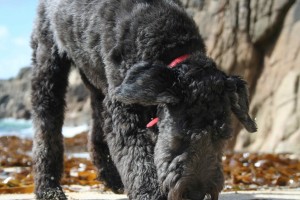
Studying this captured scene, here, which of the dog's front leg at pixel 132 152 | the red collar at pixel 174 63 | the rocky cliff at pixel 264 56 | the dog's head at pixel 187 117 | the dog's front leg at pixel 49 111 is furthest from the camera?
the rocky cliff at pixel 264 56

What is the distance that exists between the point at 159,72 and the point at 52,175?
2263 mm

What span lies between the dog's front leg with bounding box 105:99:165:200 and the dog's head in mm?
168

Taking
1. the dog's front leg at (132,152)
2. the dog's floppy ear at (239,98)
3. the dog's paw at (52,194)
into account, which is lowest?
the dog's paw at (52,194)

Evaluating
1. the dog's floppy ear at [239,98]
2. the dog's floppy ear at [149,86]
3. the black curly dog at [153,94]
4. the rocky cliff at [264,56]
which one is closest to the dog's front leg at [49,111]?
the black curly dog at [153,94]

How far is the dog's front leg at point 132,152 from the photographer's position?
13.5ft

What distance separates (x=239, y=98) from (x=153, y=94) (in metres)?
0.70

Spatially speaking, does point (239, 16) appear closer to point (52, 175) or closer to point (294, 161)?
point (294, 161)

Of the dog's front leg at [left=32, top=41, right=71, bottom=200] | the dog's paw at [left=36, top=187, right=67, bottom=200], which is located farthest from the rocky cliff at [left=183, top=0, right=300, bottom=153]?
the dog's paw at [left=36, top=187, right=67, bottom=200]

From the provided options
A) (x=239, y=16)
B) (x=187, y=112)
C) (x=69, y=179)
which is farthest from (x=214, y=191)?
(x=239, y=16)

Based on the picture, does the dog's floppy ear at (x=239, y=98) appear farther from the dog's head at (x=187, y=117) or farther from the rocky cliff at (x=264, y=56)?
the rocky cliff at (x=264, y=56)

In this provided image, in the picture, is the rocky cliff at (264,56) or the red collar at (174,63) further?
the rocky cliff at (264,56)

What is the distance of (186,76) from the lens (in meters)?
4.12

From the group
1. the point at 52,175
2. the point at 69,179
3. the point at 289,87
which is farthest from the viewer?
the point at 289,87

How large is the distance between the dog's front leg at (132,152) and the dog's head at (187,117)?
17 centimetres
